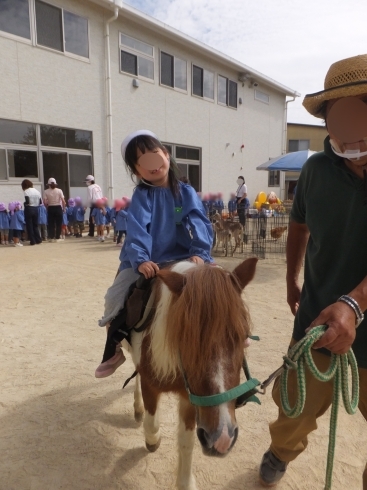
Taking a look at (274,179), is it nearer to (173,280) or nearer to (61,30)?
(61,30)

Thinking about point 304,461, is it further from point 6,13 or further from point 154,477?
point 6,13

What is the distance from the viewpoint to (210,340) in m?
1.40

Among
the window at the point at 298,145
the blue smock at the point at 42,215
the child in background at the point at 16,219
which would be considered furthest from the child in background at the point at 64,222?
the window at the point at 298,145

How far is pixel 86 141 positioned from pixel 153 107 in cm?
326

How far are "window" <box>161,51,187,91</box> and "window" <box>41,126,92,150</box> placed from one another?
4225mm

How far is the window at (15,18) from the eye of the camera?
914cm

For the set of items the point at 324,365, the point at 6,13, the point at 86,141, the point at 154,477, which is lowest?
the point at 154,477

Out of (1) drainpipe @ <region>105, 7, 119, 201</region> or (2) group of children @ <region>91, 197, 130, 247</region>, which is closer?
(2) group of children @ <region>91, 197, 130, 247</region>

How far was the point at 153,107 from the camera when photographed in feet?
43.4

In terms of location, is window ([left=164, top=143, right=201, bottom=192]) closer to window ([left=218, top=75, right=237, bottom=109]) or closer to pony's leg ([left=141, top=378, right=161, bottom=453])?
window ([left=218, top=75, right=237, bottom=109])

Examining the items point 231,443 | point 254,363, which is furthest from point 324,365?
point 254,363

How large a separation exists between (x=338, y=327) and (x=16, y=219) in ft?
32.1

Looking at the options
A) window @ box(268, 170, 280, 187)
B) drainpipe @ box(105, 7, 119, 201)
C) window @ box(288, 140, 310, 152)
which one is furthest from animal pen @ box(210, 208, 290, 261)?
window @ box(288, 140, 310, 152)

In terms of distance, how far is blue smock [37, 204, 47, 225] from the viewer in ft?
32.2
